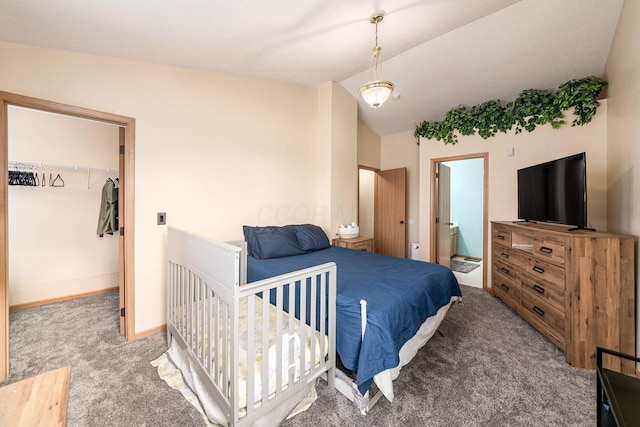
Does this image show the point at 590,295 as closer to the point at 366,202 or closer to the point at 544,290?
the point at 544,290

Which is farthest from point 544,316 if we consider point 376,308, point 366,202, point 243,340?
point 366,202

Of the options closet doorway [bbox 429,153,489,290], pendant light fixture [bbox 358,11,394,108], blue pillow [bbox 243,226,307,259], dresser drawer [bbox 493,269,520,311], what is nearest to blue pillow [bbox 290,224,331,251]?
blue pillow [bbox 243,226,307,259]

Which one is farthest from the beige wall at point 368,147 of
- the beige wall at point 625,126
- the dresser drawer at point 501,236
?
the beige wall at point 625,126

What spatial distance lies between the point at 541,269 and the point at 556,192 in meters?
0.74

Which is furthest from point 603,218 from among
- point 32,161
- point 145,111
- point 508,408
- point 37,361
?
point 32,161

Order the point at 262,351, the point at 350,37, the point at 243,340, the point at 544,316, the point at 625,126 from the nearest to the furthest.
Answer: the point at 262,351 < the point at 243,340 < the point at 625,126 < the point at 544,316 < the point at 350,37

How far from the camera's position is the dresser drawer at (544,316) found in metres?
2.10

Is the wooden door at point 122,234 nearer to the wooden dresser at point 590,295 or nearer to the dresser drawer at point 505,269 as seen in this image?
the wooden dresser at point 590,295

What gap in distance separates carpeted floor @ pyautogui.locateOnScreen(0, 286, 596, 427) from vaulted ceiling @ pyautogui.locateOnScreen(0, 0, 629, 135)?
241 cm

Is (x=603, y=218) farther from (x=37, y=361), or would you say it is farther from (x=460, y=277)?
(x=37, y=361)

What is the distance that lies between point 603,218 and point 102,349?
16.8 feet

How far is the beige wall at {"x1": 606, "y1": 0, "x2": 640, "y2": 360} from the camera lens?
6.19 feet

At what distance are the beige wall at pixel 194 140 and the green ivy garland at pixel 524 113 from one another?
67.5 inches

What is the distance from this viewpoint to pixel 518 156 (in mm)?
3371
